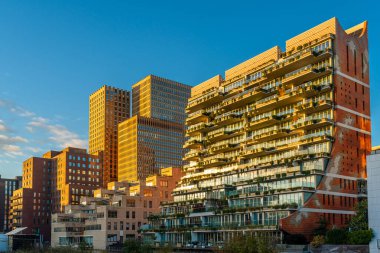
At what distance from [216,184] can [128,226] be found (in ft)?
152

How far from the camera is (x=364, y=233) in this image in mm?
99188

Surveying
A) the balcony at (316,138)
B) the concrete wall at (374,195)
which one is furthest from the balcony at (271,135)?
the concrete wall at (374,195)

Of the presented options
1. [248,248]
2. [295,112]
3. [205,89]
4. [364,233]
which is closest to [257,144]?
[295,112]

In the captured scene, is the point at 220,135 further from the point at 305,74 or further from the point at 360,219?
the point at 360,219

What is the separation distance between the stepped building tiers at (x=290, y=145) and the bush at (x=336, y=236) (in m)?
9.83

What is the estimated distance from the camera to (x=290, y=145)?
449 ft

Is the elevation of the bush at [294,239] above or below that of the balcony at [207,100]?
below

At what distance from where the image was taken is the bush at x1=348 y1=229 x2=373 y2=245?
97875mm

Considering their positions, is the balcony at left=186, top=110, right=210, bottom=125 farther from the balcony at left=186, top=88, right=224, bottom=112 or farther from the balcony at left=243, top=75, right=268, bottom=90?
Result: the balcony at left=243, top=75, right=268, bottom=90

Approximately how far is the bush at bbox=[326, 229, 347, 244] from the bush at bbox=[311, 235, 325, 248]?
119 centimetres

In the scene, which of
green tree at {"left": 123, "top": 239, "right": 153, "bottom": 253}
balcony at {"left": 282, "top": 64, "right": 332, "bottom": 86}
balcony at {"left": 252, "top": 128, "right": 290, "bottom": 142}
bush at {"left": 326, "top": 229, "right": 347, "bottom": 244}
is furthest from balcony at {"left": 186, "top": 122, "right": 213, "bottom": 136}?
green tree at {"left": 123, "top": 239, "right": 153, "bottom": 253}

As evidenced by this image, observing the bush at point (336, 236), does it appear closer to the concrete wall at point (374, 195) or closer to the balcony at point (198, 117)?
the concrete wall at point (374, 195)

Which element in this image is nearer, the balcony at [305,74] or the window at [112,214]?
the balcony at [305,74]

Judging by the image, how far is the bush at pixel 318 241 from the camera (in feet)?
359
